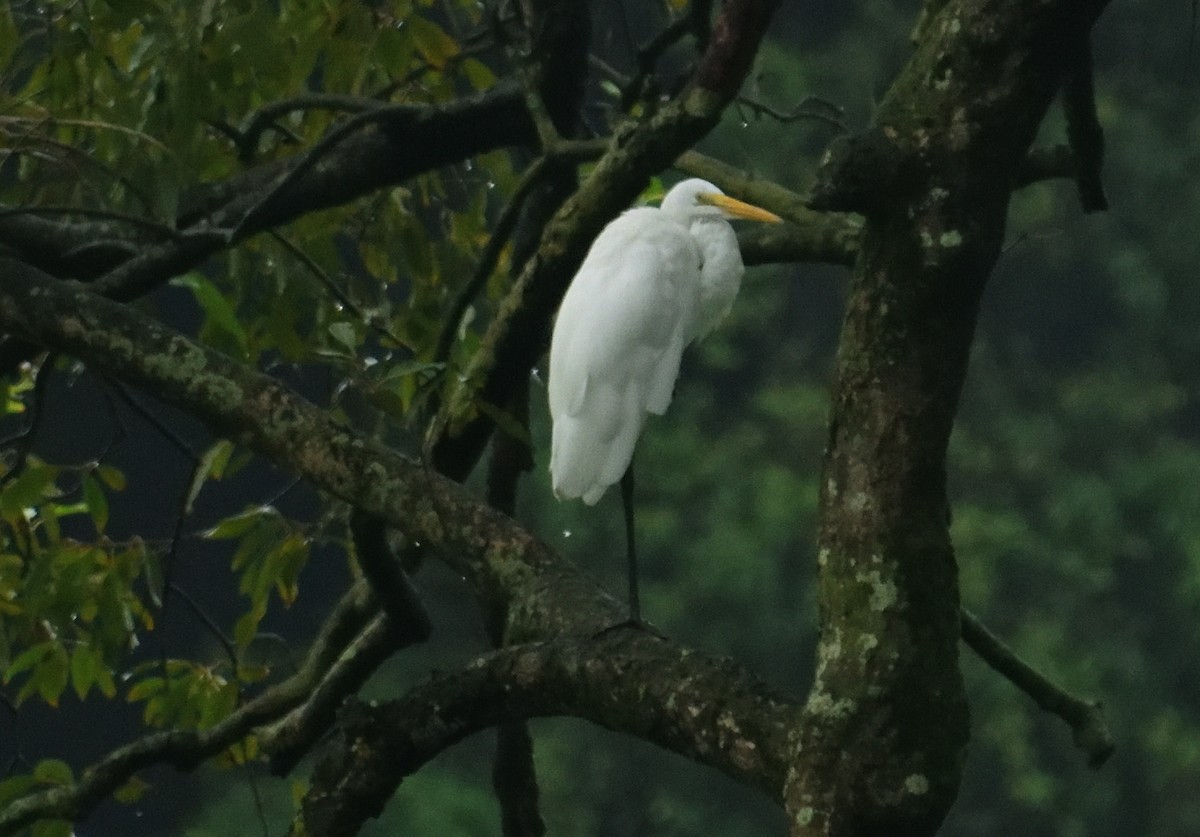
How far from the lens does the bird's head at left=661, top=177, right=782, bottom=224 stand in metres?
2.29

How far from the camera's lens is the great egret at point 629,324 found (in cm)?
214

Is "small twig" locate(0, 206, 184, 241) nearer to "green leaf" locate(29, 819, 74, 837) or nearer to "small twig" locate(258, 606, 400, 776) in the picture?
"small twig" locate(258, 606, 400, 776)

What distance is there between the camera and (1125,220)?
870 cm

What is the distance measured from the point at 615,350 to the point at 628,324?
0.10 ft

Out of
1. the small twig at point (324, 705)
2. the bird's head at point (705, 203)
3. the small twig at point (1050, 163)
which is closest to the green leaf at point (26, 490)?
the small twig at point (324, 705)

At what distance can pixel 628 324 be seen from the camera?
218cm

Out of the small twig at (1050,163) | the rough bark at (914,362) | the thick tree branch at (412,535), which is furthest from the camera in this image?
the small twig at (1050,163)

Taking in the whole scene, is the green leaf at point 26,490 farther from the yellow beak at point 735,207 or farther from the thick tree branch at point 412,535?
the yellow beak at point 735,207

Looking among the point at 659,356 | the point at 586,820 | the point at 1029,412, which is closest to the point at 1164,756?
the point at 1029,412

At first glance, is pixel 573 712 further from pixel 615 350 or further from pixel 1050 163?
pixel 615 350

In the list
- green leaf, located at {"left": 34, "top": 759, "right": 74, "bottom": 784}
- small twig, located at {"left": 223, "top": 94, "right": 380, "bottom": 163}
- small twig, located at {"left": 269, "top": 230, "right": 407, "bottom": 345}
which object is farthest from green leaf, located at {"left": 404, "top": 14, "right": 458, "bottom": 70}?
green leaf, located at {"left": 34, "top": 759, "right": 74, "bottom": 784}

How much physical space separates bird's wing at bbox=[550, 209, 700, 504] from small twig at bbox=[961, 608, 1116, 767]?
1.65 feet

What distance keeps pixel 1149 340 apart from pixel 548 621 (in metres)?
Answer: 7.64

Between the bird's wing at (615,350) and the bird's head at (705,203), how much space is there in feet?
0.20
